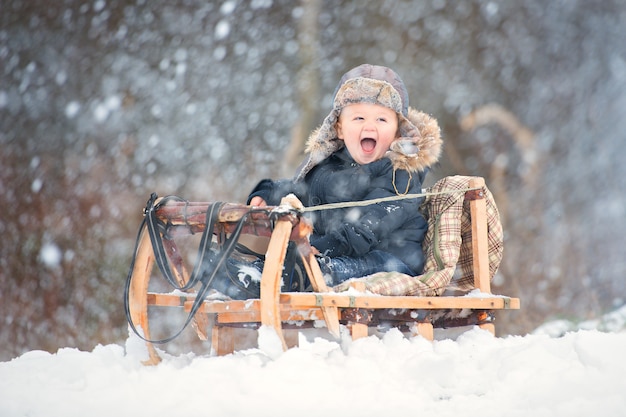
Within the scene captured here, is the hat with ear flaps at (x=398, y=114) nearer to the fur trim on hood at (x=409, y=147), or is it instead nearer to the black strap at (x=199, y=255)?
the fur trim on hood at (x=409, y=147)

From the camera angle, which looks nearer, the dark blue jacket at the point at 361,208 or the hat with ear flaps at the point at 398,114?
the dark blue jacket at the point at 361,208

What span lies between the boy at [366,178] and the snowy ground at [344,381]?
43cm

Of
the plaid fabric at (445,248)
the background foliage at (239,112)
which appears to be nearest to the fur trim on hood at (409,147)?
the plaid fabric at (445,248)

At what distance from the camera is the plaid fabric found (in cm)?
287

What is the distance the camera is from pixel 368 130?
10.5ft

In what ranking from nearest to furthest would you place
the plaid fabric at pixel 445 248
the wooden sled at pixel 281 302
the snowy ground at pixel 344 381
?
1. the snowy ground at pixel 344 381
2. the wooden sled at pixel 281 302
3. the plaid fabric at pixel 445 248

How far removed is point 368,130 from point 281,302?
3.50 ft

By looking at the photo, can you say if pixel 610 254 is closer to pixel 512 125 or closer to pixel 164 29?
pixel 512 125

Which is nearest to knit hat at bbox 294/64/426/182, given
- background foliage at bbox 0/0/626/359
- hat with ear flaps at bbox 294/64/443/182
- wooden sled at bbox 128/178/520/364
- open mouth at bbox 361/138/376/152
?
hat with ear flaps at bbox 294/64/443/182

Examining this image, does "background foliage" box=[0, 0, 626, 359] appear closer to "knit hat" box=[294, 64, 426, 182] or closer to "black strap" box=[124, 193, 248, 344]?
"knit hat" box=[294, 64, 426, 182]

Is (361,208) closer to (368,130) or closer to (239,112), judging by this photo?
(368,130)

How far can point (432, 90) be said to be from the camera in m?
7.75

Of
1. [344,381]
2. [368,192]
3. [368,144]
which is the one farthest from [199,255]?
[368,144]

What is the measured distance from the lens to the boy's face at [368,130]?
3.21 meters
